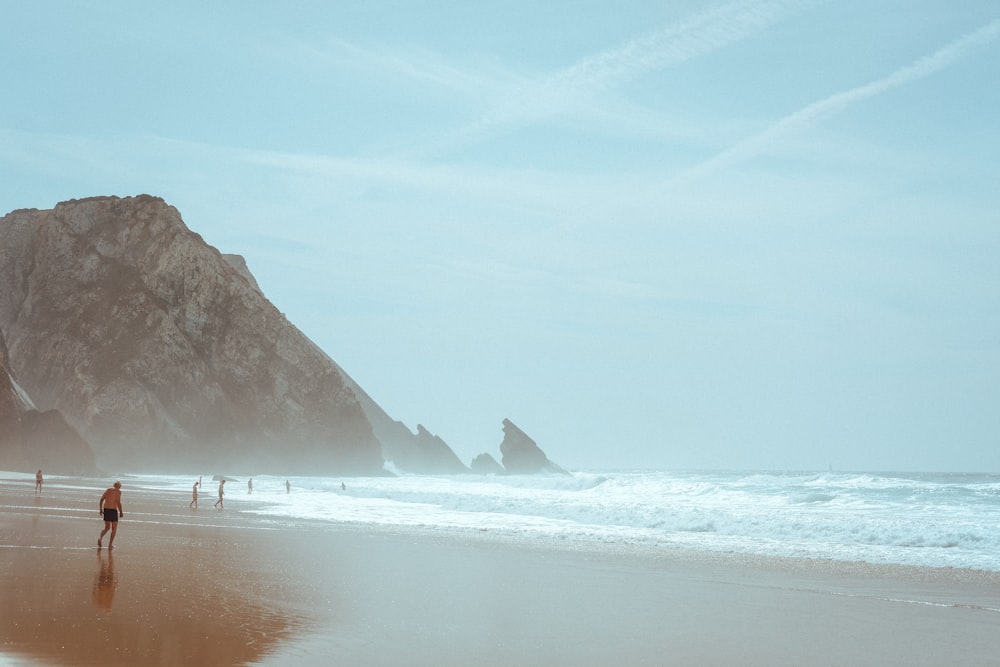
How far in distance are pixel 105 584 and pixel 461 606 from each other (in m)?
4.97

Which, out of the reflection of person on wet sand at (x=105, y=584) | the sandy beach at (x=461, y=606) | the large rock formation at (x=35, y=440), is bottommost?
the sandy beach at (x=461, y=606)

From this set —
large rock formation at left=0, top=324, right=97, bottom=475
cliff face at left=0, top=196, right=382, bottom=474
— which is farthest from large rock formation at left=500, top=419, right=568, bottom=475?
large rock formation at left=0, top=324, right=97, bottom=475

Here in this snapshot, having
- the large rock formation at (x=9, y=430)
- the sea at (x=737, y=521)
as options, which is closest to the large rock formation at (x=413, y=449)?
the large rock formation at (x=9, y=430)

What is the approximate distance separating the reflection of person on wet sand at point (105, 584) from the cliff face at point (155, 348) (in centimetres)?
6921

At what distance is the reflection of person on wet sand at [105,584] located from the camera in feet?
36.3

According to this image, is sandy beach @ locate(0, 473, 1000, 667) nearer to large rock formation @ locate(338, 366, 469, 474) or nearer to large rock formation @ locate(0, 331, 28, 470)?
large rock formation @ locate(0, 331, 28, 470)

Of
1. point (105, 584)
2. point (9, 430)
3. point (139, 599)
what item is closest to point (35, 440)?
point (9, 430)

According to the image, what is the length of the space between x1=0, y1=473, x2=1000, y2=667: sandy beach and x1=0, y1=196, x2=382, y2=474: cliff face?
2624 inches

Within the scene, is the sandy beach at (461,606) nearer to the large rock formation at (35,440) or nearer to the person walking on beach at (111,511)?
the person walking on beach at (111,511)

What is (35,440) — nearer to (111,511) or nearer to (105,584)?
(111,511)

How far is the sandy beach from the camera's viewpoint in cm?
908

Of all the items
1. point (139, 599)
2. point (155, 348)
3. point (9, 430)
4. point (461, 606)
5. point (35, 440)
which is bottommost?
point (461, 606)

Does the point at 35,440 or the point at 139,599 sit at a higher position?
the point at 35,440

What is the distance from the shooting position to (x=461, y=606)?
12.1 m
